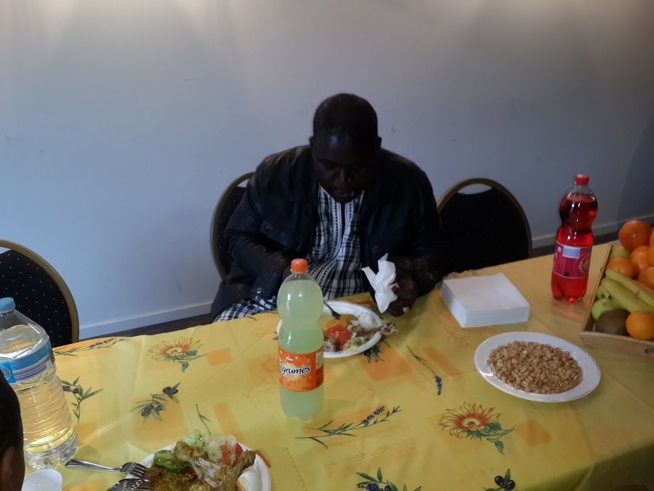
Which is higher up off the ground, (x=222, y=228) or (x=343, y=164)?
(x=343, y=164)

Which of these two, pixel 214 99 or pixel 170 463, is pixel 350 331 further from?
pixel 214 99

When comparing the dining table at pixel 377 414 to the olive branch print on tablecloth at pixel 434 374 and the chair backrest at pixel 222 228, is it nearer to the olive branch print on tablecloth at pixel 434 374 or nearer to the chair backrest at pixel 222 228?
the olive branch print on tablecloth at pixel 434 374

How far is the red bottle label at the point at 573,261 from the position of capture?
1394 mm

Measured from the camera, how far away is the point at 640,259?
140 cm

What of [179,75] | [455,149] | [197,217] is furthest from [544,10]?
[197,217]

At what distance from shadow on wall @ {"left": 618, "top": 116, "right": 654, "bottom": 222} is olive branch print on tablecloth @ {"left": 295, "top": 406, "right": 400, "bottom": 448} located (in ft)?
11.7

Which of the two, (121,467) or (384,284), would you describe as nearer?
(121,467)

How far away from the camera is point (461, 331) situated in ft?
4.39

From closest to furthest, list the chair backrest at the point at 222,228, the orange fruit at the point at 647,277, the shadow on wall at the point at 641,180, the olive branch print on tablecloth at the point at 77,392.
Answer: the olive branch print on tablecloth at the point at 77,392 < the orange fruit at the point at 647,277 < the chair backrest at the point at 222,228 < the shadow on wall at the point at 641,180

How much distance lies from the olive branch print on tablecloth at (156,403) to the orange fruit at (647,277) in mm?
1193

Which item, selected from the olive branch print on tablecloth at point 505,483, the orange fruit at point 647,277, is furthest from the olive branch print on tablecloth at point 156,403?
the orange fruit at point 647,277

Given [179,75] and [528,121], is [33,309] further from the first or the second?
[528,121]

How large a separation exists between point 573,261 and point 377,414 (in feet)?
2.36

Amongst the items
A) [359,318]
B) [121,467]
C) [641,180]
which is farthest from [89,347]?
[641,180]
